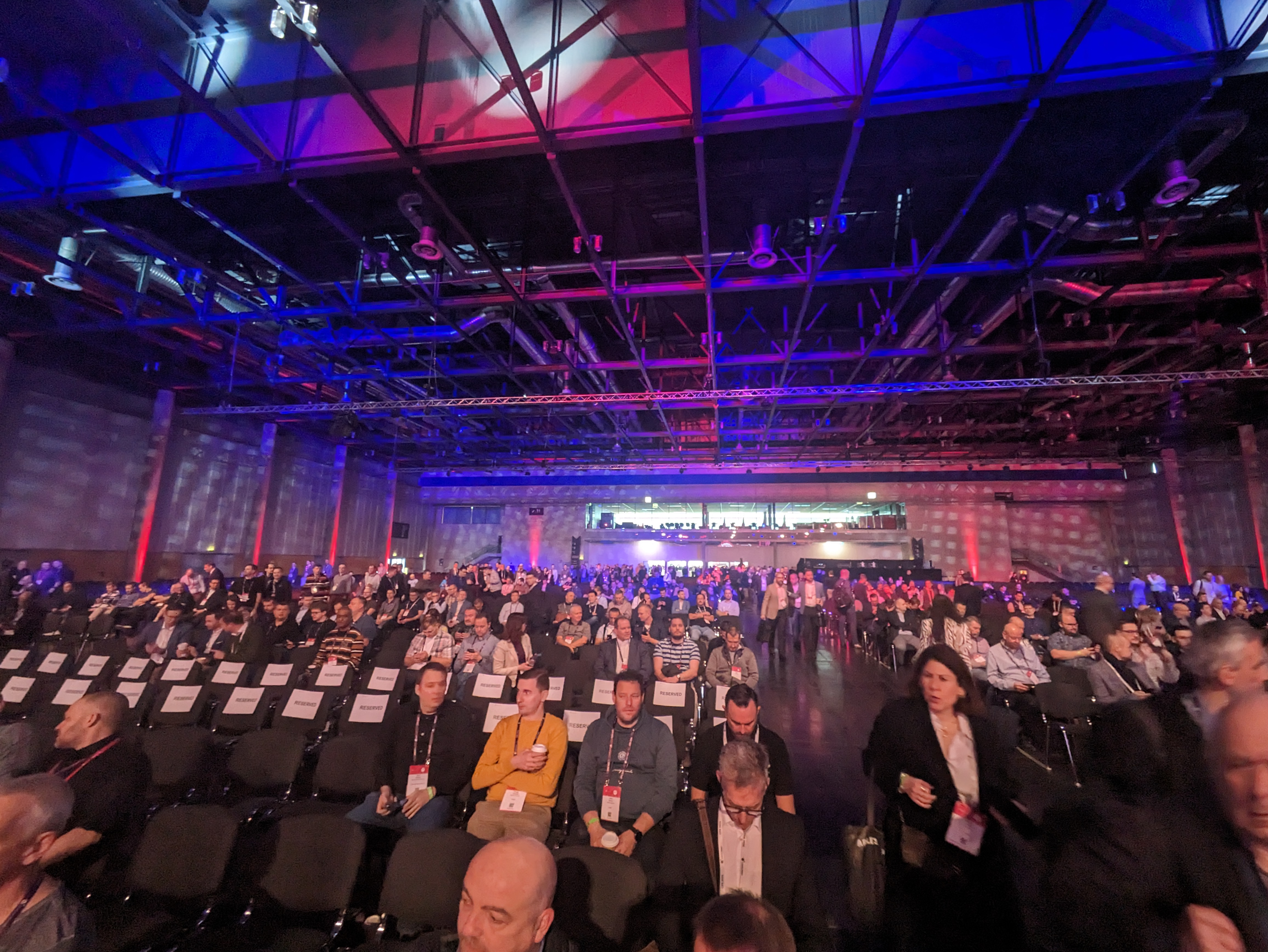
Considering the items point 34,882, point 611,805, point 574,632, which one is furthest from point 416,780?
point 574,632

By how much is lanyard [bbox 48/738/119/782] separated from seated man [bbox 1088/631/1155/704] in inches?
294

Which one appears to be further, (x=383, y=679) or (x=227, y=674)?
(x=227, y=674)

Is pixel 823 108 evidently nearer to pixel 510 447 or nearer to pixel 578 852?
pixel 578 852

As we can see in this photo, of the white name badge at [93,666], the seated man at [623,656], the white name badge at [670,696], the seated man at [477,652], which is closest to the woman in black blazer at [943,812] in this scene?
the white name badge at [670,696]

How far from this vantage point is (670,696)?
4.33 meters

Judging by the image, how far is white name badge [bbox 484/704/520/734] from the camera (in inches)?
146

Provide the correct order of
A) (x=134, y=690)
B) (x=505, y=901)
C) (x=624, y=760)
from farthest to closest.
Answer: (x=134, y=690), (x=624, y=760), (x=505, y=901)

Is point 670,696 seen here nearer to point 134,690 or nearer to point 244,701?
point 244,701

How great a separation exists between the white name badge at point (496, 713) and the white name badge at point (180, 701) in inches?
110

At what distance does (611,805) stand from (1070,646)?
20.8 ft

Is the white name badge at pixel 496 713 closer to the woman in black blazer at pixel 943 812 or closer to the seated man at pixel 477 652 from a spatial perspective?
the seated man at pixel 477 652

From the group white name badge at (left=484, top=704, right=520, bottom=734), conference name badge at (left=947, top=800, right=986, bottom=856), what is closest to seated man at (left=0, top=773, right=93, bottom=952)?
white name badge at (left=484, top=704, right=520, bottom=734)

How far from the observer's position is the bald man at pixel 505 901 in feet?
4.81

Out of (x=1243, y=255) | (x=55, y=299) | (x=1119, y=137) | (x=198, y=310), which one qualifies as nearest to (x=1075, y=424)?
(x=1243, y=255)
